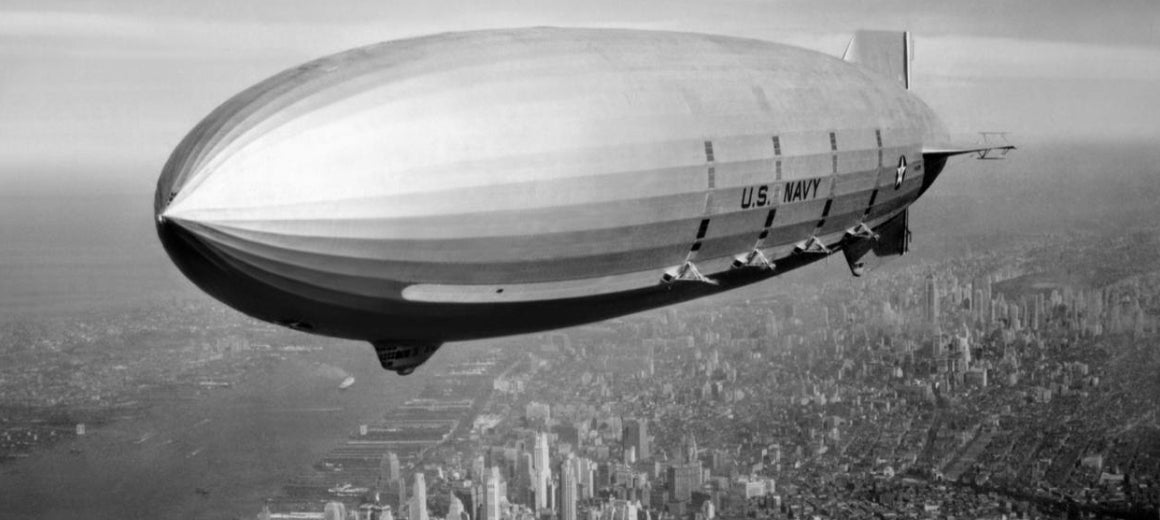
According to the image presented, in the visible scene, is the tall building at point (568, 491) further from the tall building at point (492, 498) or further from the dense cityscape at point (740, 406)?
the tall building at point (492, 498)

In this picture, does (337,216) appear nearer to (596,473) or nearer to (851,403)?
(596,473)

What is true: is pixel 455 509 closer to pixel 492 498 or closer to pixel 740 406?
pixel 492 498

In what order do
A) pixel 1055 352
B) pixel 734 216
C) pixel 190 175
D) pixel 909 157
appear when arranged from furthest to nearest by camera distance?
1. pixel 1055 352
2. pixel 909 157
3. pixel 734 216
4. pixel 190 175

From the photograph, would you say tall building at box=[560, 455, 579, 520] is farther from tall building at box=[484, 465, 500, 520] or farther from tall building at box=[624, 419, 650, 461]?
tall building at box=[624, 419, 650, 461]

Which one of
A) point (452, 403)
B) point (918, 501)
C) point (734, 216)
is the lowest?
point (918, 501)

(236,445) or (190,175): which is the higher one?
(190,175)

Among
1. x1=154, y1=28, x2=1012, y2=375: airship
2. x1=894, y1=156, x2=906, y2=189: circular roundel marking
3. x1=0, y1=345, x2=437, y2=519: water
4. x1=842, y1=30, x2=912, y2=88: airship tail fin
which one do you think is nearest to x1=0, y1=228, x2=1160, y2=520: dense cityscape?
x1=0, y1=345, x2=437, y2=519: water

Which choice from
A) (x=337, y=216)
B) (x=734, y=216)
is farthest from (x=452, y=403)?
(x=337, y=216)

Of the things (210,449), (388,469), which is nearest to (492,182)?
(388,469)
